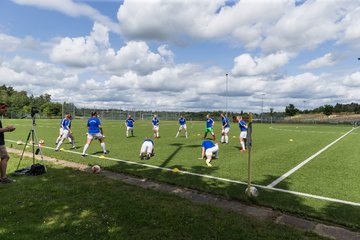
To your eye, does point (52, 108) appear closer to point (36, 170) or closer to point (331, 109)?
point (36, 170)

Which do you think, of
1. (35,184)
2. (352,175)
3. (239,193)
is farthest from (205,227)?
(352,175)

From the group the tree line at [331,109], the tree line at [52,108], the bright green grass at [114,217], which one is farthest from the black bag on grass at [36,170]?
the tree line at [331,109]

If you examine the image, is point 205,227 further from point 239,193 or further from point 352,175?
point 352,175

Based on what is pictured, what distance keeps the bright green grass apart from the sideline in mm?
311

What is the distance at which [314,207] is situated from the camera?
5.67m

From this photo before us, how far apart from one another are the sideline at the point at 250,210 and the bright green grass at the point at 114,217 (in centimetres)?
31

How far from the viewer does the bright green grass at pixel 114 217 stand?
431 centimetres

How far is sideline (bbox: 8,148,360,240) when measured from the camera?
4555 millimetres

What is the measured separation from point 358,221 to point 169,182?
4.37 meters

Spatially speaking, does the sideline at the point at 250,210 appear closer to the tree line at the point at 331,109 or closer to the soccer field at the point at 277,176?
the soccer field at the point at 277,176

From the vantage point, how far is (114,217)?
4.93m

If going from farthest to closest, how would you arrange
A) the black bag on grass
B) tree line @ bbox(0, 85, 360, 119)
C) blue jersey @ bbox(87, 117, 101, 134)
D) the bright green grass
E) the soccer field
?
tree line @ bbox(0, 85, 360, 119), blue jersey @ bbox(87, 117, 101, 134), the black bag on grass, the soccer field, the bright green grass

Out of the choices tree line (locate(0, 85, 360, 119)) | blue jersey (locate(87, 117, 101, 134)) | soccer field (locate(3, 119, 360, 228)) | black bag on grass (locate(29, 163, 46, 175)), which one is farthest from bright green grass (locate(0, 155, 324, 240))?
tree line (locate(0, 85, 360, 119))

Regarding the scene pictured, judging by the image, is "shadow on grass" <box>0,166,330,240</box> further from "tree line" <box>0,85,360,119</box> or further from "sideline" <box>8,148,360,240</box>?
"tree line" <box>0,85,360,119</box>
